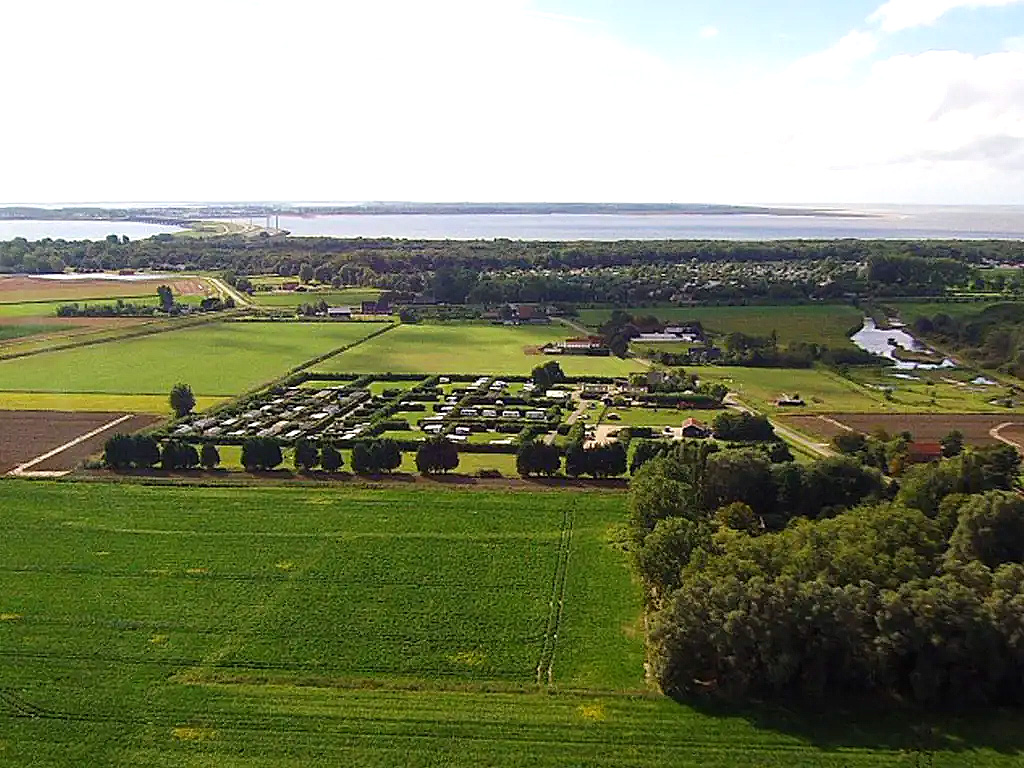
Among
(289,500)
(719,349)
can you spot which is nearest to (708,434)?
(289,500)

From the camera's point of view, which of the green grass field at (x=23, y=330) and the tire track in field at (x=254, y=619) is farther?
the green grass field at (x=23, y=330)

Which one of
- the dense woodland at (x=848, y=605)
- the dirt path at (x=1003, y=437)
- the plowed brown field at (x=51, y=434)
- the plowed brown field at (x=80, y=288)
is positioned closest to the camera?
the dense woodland at (x=848, y=605)

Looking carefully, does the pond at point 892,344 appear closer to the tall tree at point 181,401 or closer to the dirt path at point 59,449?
the tall tree at point 181,401

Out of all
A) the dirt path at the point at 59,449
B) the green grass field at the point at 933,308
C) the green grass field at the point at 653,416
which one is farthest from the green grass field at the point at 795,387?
the dirt path at the point at 59,449

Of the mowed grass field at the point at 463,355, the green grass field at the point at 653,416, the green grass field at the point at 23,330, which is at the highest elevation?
the green grass field at the point at 23,330

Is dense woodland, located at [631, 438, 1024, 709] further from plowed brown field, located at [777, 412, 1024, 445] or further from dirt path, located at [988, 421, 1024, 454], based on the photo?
plowed brown field, located at [777, 412, 1024, 445]

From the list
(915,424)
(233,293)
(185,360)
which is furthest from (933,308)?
(233,293)

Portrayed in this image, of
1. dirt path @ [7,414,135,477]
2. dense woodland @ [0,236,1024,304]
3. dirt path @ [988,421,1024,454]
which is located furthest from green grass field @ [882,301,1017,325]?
dirt path @ [7,414,135,477]

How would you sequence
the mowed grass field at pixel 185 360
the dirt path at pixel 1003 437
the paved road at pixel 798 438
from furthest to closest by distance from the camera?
the mowed grass field at pixel 185 360
the dirt path at pixel 1003 437
the paved road at pixel 798 438

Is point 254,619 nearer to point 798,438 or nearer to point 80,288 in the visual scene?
point 798,438
